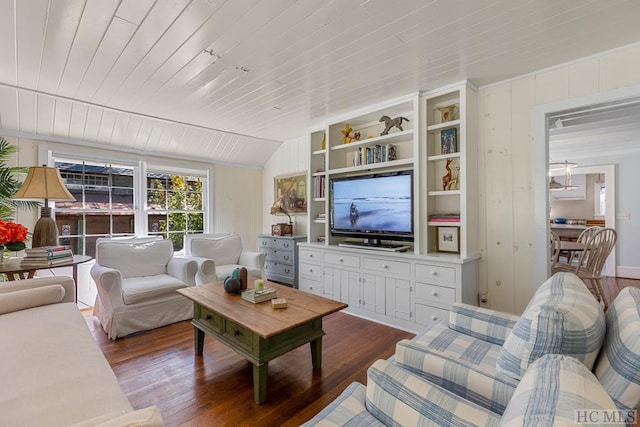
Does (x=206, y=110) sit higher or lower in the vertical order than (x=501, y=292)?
higher

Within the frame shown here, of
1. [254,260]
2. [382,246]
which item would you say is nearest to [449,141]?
[382,246]

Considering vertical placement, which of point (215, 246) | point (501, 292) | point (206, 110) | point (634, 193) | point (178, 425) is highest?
point (206, 110)

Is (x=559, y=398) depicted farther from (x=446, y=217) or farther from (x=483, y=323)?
(x=446, y=217)

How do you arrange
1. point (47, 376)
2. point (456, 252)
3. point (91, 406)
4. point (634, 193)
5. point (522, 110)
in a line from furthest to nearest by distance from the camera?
1. point (634, 193)
2. point (456, 252)
3. point (522, 110)
4. point (47, 376)
5. point (91, 406)

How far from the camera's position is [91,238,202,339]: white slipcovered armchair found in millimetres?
2662

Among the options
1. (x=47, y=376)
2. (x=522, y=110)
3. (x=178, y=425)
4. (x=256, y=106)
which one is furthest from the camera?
(x=256, y=106)

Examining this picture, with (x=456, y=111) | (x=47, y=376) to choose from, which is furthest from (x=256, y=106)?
(x=47, y=376)

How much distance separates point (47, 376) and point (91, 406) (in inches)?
13.3

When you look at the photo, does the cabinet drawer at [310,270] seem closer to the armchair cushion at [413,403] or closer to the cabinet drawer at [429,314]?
the cabinet drawer at [429,314]

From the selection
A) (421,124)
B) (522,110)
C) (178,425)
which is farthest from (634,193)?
(178,425)

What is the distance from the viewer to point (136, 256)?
3230 mm

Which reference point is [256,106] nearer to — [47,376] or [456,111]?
[456,111]

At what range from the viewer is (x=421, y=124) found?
9.45 ft

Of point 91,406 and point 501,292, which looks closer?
point 91,406
